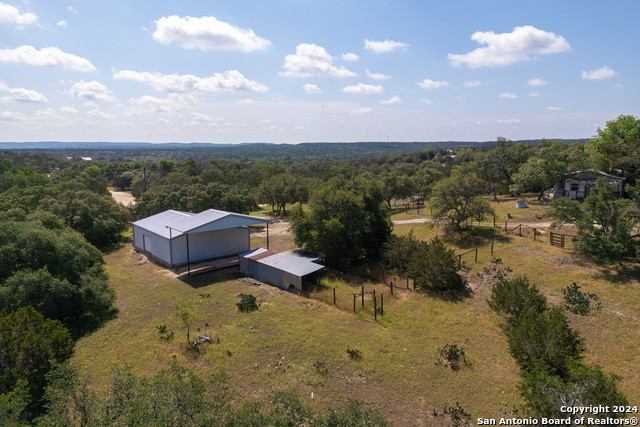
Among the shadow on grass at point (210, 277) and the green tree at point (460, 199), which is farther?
the green tree at point (460, 199)

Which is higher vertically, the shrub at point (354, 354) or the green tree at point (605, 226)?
the green tree at point (605, 226)

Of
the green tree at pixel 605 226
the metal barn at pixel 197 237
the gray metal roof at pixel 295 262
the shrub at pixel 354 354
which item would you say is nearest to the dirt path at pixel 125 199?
the metal barn at pixel 197 237

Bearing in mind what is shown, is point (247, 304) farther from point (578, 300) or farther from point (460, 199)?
point (460, 199)

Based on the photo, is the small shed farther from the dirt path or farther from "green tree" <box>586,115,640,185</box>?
the dirt path

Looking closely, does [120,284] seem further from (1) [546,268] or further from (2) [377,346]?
(1) [546,268]

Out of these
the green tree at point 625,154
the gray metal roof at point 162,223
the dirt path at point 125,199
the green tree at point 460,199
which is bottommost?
the dirt path at point 125,199

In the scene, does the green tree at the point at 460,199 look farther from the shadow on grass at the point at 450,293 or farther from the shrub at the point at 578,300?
the shrub at the point at 578,300
